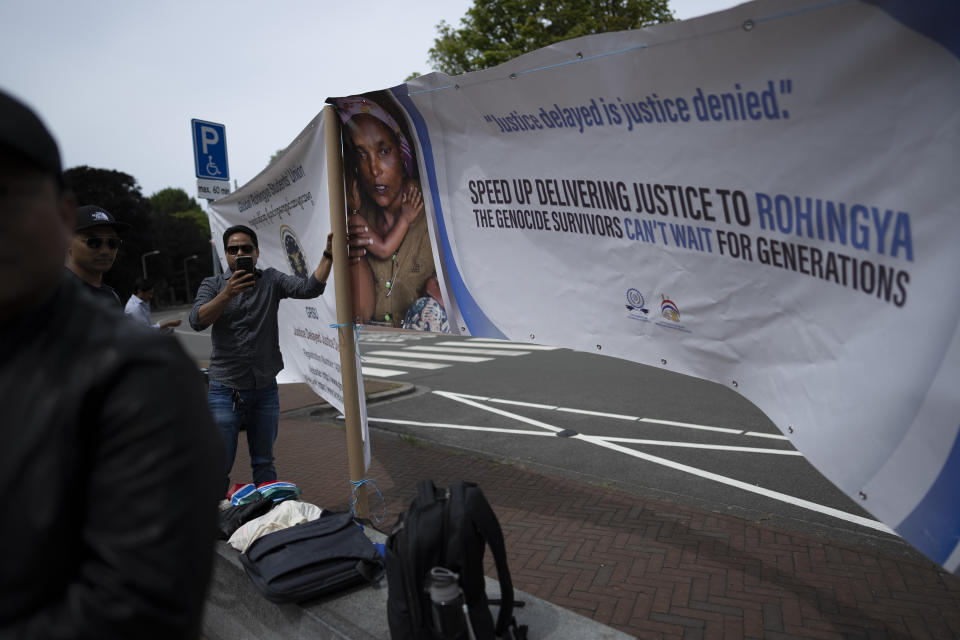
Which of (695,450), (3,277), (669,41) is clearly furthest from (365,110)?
(695,450)

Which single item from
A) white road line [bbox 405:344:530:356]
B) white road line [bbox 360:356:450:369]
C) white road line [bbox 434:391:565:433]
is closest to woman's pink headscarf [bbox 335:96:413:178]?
white road line [bbox 434:391:565:433]

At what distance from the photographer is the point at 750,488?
5355 mm

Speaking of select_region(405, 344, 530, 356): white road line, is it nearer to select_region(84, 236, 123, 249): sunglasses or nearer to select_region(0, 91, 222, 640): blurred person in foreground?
select_region(84, 236, 123, 249): sunglasses

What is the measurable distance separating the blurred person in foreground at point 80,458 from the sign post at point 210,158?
23.9 ft

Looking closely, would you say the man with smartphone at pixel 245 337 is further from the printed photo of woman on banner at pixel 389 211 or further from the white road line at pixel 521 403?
the white road line at pixel 521 403

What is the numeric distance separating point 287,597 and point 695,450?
4.74m

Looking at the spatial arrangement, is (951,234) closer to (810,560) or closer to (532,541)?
(810,560)

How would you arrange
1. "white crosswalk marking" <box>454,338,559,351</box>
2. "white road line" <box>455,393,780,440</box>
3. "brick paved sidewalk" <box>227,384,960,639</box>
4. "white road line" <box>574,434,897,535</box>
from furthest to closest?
1. "white crosswalk marking" <box>454,338,559,351</box>
2. "white road line" <box>455,393,780,440</box>
3. "white road line" <box>574,434,897,535</box>
4. "brick paved sidewalk" <box>227,384,960,639</box>

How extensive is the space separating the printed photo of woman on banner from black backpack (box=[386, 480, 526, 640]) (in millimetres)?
1615

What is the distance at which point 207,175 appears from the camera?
26.0 ft

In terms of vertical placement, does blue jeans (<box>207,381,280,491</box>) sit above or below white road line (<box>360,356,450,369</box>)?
above

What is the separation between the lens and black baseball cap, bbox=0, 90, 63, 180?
0.88m

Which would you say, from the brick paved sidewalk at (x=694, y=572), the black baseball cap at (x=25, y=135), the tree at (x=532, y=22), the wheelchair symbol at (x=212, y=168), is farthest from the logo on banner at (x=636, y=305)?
the tree at (x=532, y=22)

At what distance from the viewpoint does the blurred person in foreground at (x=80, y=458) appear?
88cm
